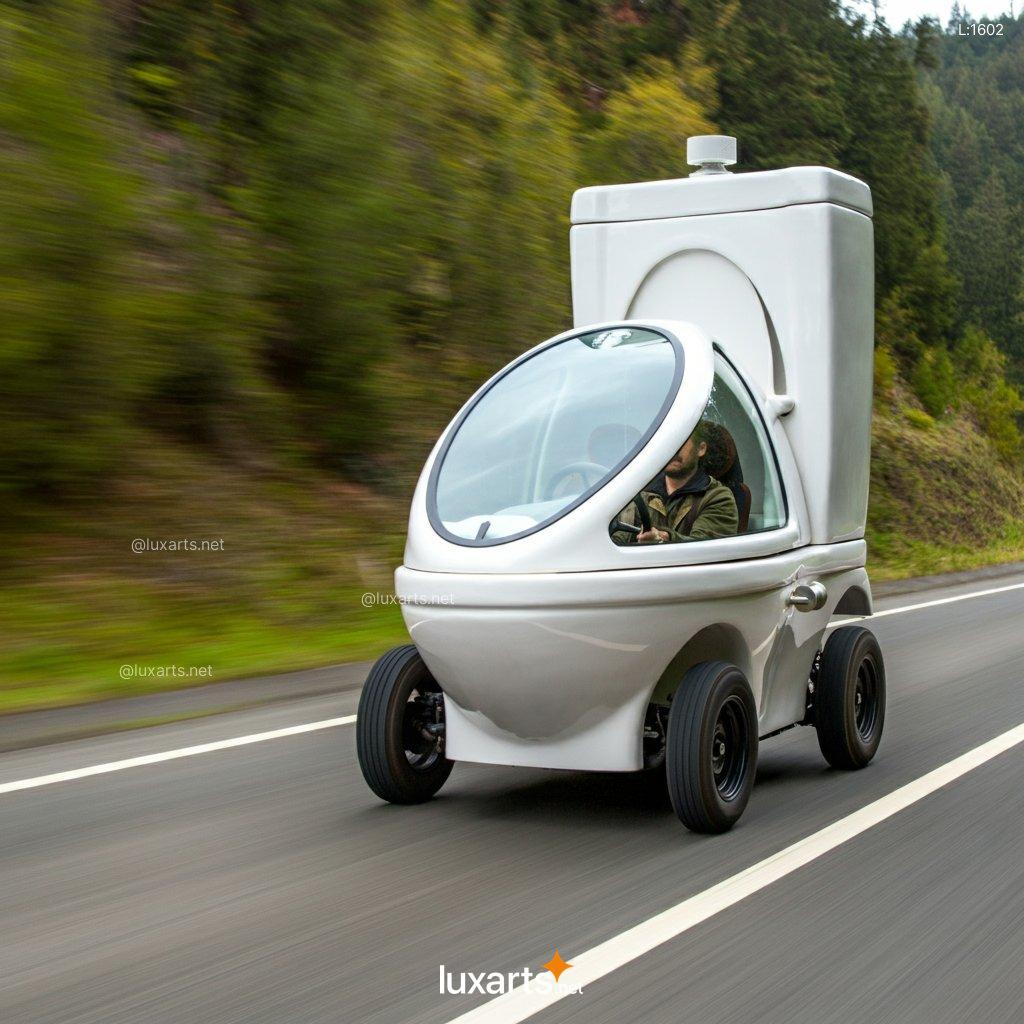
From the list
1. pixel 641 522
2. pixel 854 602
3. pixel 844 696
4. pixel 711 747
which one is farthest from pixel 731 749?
pixel 854 602

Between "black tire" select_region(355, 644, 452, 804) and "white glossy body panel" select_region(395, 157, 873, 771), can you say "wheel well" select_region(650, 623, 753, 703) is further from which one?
"black tire" select_region(355, 644, 452, 804)

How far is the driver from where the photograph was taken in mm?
5410

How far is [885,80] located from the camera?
45.2 metres

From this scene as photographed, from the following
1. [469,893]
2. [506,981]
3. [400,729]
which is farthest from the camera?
[400,729]

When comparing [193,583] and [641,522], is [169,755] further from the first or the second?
[193,583]

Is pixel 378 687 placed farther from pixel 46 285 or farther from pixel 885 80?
pixel 885 80

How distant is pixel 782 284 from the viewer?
6770mm

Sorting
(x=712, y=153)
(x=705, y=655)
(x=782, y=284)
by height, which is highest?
(x=712, y=153)

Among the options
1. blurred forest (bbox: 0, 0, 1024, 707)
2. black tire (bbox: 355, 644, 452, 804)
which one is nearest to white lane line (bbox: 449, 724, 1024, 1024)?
black tire (bbox: 355, 644, 452, 804)

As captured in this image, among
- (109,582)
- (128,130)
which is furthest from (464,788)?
(128,130)

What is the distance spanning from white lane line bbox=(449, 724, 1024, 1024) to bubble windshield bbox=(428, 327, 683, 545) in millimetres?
1370

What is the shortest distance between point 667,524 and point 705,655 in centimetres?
72

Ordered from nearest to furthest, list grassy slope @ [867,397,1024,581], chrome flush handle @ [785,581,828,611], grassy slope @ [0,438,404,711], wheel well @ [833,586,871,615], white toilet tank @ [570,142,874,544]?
chrome flush handle @ [785,581,828,611], white toilet tank @ [570,142,874,544], wheel well @ [833,586,871,615], grassy slope @ [0,438,404,711], grassy slope @ [867,397,1024,581]

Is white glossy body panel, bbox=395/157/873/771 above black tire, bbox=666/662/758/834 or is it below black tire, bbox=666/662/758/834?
Result: above
